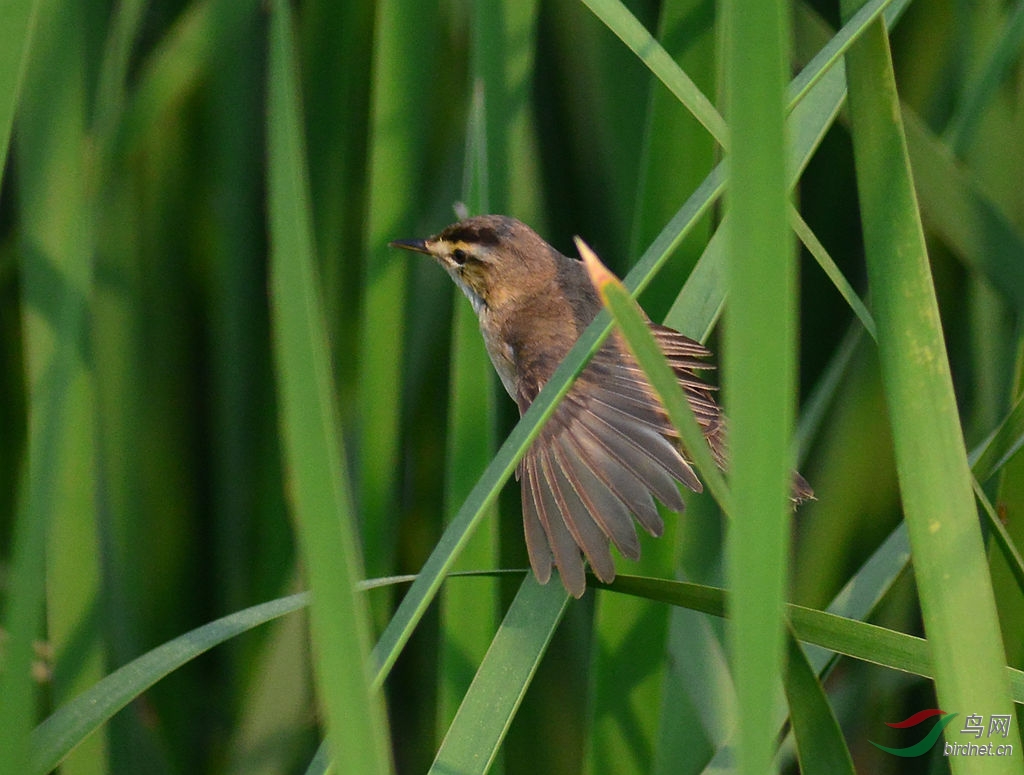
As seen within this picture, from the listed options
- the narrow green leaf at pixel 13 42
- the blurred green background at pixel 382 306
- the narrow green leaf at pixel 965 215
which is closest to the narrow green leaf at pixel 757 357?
the narrow green leaf at pixel 13 42

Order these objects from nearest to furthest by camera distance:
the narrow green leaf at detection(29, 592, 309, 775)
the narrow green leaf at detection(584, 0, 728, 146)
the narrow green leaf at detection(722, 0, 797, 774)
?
the narrow green leaf at detection(722, 0, 797, 774), the narrow green leaf at detection(29, 592, 309, 775), the narrow green leaf at detection(584, 0, 728, 146)

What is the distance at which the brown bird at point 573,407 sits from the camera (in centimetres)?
116

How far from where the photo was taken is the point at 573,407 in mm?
1475

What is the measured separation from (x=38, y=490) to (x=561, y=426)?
→ 776mm

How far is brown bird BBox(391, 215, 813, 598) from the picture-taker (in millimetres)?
1163

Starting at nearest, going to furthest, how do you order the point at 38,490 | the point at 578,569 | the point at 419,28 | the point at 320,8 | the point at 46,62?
the point at 38,490 → the point at 578,569 → the point at 46,62 → the point at 419,28 → the point at 320,8

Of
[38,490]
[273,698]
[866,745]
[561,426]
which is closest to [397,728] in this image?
[273,698]

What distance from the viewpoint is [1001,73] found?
4.38ft

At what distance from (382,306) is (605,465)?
366 millimetres

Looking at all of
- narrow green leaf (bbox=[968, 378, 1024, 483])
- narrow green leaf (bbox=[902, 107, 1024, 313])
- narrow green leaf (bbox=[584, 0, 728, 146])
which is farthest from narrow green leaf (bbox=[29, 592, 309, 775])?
narrow green leaf (bbox=[902, 107, 1024, 313])

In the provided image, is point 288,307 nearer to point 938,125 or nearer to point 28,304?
point 28,304

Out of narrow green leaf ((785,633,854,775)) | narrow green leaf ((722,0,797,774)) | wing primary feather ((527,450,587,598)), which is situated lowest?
narrow green leaf ((785,633,854,775))

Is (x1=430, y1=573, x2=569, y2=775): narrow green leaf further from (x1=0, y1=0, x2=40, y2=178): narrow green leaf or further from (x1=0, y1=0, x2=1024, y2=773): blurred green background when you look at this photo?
(x1=0, y1=0, x2=40, y2=178): narrow green leaf

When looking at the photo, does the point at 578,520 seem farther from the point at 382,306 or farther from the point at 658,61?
the point at 658,61
